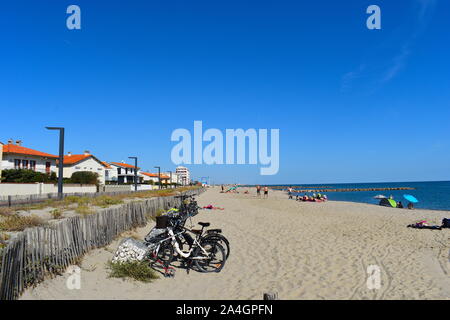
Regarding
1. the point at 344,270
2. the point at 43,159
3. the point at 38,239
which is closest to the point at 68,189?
the point at 43,159

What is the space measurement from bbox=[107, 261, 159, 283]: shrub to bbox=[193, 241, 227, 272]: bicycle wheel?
1.12 metres

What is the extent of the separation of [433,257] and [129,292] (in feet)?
31.2

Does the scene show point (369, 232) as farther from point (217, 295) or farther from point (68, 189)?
point (68, 189)

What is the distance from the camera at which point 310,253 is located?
9484 millimetres

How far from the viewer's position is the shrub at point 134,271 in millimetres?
6402

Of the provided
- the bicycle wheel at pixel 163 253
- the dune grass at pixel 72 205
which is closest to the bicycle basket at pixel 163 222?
the bicycle wheel at pixel 163 253

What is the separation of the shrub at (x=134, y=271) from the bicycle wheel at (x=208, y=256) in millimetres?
1117

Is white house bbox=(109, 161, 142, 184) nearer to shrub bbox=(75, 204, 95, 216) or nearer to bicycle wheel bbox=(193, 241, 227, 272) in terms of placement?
shrub bbox=(75, 204, 95, 216)

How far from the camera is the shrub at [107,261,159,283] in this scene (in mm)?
6402

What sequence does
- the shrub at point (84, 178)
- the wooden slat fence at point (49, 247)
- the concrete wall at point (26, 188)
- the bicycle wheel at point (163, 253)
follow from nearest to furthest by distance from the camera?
1. the wooden slat fence at point (49, 247)
2. the bicycle wheel at point (163, 253)
3. the concrete wall at point (26, 188)
4. the shrub at point (84, 178)

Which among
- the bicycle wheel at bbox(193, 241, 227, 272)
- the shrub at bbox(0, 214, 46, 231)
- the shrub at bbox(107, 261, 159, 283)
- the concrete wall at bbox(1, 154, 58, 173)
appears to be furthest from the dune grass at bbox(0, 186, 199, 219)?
the concrete wall at bbox(1, 154, 58, 173)

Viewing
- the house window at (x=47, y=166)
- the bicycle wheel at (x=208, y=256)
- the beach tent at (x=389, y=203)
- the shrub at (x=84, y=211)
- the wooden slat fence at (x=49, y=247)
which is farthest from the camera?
the house window at (x=47, y=166)

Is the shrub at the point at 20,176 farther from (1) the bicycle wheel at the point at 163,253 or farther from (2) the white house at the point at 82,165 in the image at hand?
(1) the bicycle wheel at the point at 163,253

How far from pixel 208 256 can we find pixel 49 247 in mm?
3556
